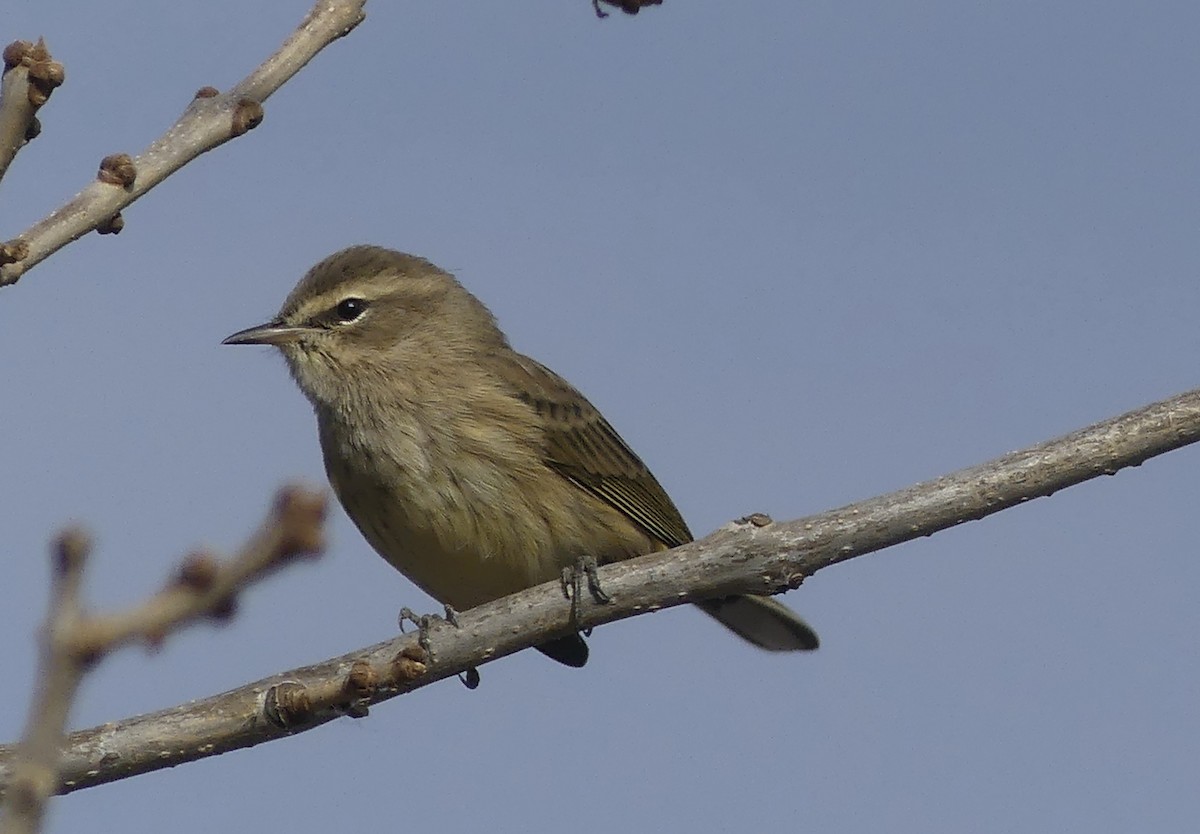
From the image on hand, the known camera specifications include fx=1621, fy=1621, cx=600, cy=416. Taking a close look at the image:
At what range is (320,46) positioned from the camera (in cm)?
386

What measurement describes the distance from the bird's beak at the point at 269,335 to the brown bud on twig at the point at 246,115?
4.77 metres

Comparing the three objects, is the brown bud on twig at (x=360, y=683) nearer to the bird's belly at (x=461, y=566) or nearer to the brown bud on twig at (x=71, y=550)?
the brown bud on twig at (x=71, y=550)

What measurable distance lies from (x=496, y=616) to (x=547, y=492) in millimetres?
2169

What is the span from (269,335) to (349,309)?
1.64 feet

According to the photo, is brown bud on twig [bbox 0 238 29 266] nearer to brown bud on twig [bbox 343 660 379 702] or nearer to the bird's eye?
brown bud on twig [bbox 343 660 379 702]

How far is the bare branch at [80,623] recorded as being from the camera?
5.69ft

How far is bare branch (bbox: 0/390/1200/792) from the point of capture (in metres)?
4.98

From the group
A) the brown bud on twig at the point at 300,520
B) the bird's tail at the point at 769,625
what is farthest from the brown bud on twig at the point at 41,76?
the bird's tail at the point at 769,625

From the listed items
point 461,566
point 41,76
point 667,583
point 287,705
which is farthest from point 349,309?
point 41,76

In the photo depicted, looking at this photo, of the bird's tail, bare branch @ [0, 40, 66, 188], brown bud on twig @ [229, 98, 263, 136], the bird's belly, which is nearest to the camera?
bare branch @ [0, 40, 66, 188]

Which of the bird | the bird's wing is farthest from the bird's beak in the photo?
the bird's wing

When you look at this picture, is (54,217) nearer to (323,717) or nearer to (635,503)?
(323,717)

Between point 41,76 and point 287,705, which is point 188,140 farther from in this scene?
point 287,705

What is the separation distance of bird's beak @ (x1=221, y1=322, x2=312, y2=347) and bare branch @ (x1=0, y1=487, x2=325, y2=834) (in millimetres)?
6575
